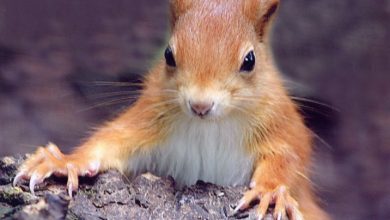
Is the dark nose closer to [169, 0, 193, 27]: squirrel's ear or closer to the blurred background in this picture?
[169, 0, 193, 27]: squirrel's ear

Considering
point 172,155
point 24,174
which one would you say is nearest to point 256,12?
point 172,155

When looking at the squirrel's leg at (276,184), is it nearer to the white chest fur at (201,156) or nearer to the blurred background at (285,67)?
the white chest fur at (201,156)

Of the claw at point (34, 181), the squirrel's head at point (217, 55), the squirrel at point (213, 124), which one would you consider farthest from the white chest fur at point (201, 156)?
the claw at point (34, 181)

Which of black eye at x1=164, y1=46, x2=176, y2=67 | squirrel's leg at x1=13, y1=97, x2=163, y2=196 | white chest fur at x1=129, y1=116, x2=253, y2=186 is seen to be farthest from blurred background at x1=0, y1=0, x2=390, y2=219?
black eye at x1=164, y1=46, x2=176, y2=67

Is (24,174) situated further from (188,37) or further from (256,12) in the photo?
(256,12)

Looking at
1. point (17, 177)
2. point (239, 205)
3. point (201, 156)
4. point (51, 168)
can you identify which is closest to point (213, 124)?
point (201, 156)
